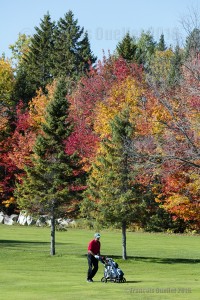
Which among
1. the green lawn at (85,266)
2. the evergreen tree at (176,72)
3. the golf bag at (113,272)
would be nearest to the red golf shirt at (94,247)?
the golf bag at (113,272)

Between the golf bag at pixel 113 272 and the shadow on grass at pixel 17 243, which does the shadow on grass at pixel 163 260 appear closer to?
the shadow on grass at pixel 17 243

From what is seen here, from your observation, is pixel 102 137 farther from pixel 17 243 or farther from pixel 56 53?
pixel 56 53

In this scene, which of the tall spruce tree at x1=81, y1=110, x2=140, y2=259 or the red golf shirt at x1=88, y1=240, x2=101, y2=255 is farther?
the tall spruce tree at x1=81, y1=110, x2=140, y2=259

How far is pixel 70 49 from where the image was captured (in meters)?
103

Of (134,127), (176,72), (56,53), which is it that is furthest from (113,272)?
(56,53)

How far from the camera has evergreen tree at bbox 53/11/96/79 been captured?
97875 mm

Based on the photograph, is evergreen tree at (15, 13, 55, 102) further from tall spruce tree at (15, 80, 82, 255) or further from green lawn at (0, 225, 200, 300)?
tall spruce tree at (15, 80, 82, 255)

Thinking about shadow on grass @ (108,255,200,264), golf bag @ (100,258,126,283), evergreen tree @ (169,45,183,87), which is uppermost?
evergreen tree @ (169,45,183,87)

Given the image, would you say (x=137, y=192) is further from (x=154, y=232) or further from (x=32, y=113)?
(x=32, y=113)

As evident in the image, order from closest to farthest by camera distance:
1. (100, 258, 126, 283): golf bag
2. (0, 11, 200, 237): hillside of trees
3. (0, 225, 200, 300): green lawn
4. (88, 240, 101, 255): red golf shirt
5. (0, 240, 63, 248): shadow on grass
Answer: (0, 225, 200, 300): green lawn < (88, 240, 101, 255): red golf shirt < (100, 258, 126, 283): golf bag < (0, 11, 200, 237): hillside of trees < (0, 240, 63, 248): shadow on grass

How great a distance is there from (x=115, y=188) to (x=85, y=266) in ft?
18.5

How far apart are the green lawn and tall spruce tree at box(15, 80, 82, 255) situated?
9.58 feet

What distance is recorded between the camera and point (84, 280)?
94.4 ft

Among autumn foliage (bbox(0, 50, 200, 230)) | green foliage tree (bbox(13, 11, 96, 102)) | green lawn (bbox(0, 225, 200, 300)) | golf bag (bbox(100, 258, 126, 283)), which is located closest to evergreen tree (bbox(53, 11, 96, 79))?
green foliage tree (bbox(13, 11, 96, 102))
